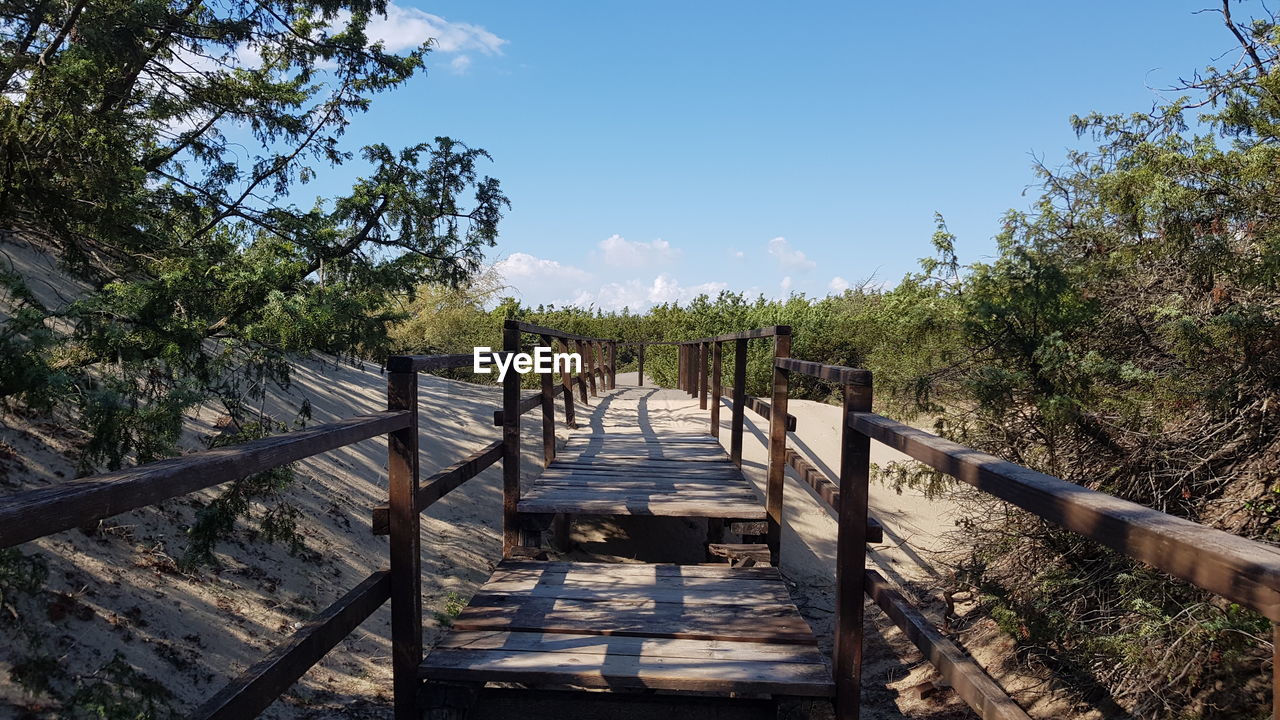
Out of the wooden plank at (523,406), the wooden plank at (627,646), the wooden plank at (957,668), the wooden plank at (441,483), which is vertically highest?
the wooden plank at (523,406)

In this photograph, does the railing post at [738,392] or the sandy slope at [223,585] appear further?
the railing post at [738,392]

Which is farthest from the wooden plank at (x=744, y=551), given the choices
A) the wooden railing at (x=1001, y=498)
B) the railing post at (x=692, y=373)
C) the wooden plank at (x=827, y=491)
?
the railing post at (x=692, y=373)

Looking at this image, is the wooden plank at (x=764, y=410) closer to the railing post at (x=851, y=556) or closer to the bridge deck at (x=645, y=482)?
the bridge deck at (x=645, y=482)

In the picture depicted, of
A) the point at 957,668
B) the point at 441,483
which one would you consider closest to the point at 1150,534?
the point at 957,668

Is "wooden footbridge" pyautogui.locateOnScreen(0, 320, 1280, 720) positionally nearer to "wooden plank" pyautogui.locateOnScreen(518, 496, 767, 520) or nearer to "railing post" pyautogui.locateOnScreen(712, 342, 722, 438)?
"wooden plank" pyautogui.locateOnScreen(518, 496, 767, 520)

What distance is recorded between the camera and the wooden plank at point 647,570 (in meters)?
4.27

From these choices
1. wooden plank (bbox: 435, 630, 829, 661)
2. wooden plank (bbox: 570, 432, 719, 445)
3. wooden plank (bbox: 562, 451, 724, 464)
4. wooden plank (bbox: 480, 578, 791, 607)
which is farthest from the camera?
wooden plank (bbox: 570, 432, 719, 445)

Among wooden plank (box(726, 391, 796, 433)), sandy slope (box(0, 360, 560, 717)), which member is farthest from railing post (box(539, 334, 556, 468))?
wooden plank (box(726, 391, 796, 433))

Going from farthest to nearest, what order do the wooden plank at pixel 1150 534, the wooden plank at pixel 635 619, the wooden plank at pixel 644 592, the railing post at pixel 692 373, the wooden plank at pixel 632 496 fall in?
the railing post at pixel 692 373, the wooden plank at pixel 632 496, the wooden plank at pixel 644 592, the wooden plank at pixel 635 619, the wooden plank at pixel 1150 534

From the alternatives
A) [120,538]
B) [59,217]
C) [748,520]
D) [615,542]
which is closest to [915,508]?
[615,542]

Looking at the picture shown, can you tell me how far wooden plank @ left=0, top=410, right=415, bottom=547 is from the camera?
1.24 m

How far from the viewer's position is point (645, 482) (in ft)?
18.9

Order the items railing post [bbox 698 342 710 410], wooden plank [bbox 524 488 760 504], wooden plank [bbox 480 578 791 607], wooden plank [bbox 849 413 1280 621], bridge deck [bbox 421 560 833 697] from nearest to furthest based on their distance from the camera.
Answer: wooden plank [bbox 849 413 1280 621] < bridge deck [bbox 421 560 833 697] < wooden plank [bbox 480 578 791 607] < wooden plank [bbox 524 488 760 504] < railing post [bbox 698 342 710 410]

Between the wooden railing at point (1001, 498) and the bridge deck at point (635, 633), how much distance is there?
0.41 m
